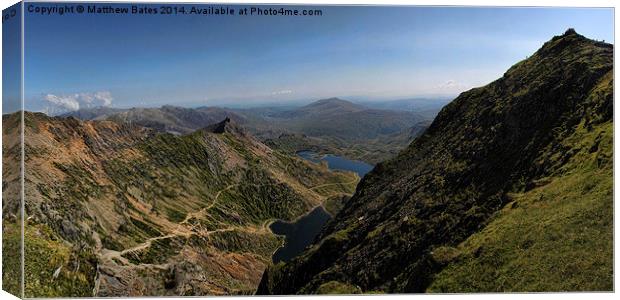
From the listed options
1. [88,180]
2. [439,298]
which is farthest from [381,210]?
[88,180]

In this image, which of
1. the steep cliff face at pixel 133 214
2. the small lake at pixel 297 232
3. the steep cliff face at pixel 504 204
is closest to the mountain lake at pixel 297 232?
the small lake at pixel 297 232

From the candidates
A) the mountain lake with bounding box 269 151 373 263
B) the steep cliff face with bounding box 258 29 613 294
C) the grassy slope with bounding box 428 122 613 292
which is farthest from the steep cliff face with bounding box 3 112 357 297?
the grassy slope with bounding box 428 122 613 292

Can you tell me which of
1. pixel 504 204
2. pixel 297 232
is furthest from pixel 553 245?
pixel 297 232

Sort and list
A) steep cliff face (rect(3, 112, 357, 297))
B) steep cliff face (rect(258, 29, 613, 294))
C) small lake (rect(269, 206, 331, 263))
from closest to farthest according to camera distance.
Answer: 1. steep cliff face (rect(258, 29, 613, 294))
2. steep cliff face (rect(3, 112, 357, 297))
3. small lake (rect(269, 206, 331, 263))

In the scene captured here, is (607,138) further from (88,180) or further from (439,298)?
(88,180)

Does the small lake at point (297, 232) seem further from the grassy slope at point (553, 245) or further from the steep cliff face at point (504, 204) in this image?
the grassy slope at point (553, 245)

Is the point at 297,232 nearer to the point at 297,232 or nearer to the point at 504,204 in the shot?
the point at 297,232

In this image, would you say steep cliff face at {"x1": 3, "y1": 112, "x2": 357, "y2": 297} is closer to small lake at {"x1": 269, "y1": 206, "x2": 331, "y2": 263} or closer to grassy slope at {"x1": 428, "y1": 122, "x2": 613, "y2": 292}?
small lake at {"x1": 269, "y1": 206, "x2": 331, "y2": 263}
